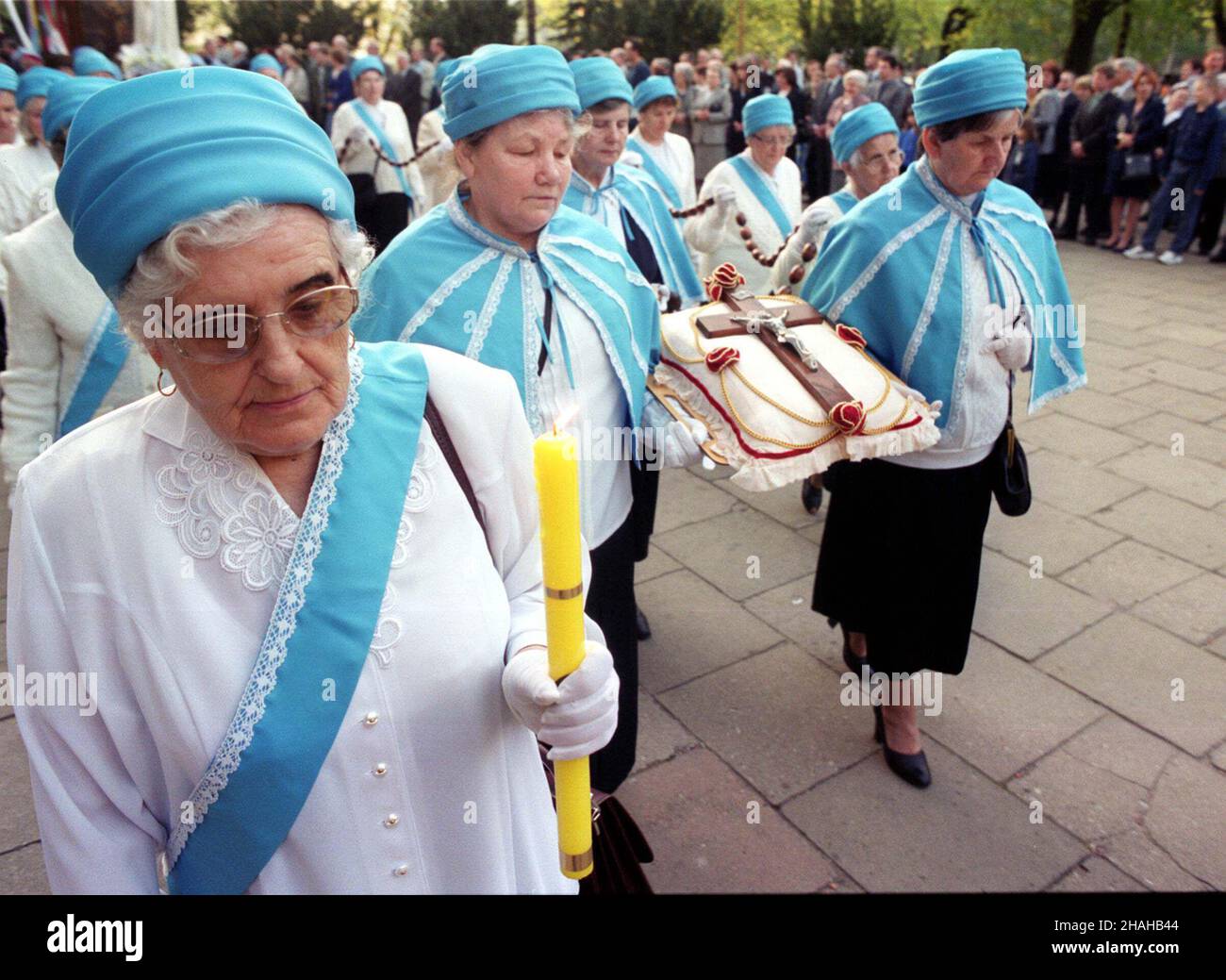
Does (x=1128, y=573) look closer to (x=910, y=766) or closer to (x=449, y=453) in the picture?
(x=910, y=766)

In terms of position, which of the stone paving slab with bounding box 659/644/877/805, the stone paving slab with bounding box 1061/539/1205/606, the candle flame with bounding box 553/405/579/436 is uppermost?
the candle flame with bounding box 553/405/579/436

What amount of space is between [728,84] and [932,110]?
1375 centimetres

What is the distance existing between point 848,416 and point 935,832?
141 cm

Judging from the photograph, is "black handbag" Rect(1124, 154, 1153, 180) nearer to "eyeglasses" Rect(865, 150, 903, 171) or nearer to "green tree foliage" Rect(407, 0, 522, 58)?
"eyeglasses" Rect(865, 150, 903, 171)

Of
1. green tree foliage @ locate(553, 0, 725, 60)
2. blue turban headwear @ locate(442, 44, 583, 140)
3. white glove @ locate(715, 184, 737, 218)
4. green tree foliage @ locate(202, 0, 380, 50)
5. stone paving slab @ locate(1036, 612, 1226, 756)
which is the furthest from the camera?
green tree foliage @ locate(202, 0, 380, 50)

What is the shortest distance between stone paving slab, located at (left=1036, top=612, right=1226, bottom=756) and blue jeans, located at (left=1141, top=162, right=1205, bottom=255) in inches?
351

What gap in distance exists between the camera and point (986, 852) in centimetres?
294

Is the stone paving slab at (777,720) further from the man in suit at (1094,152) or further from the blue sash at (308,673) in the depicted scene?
the man in suit at (1094,152)

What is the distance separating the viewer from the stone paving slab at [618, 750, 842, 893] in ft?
9.40

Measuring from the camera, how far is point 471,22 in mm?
24797

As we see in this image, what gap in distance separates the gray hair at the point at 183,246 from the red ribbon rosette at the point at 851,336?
2.08 metres

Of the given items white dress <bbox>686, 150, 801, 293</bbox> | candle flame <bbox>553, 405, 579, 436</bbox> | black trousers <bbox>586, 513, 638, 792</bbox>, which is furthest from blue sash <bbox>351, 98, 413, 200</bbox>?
candle flame <bbox>553, 405, 579, 436</bbox>

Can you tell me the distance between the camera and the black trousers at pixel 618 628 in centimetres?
286
